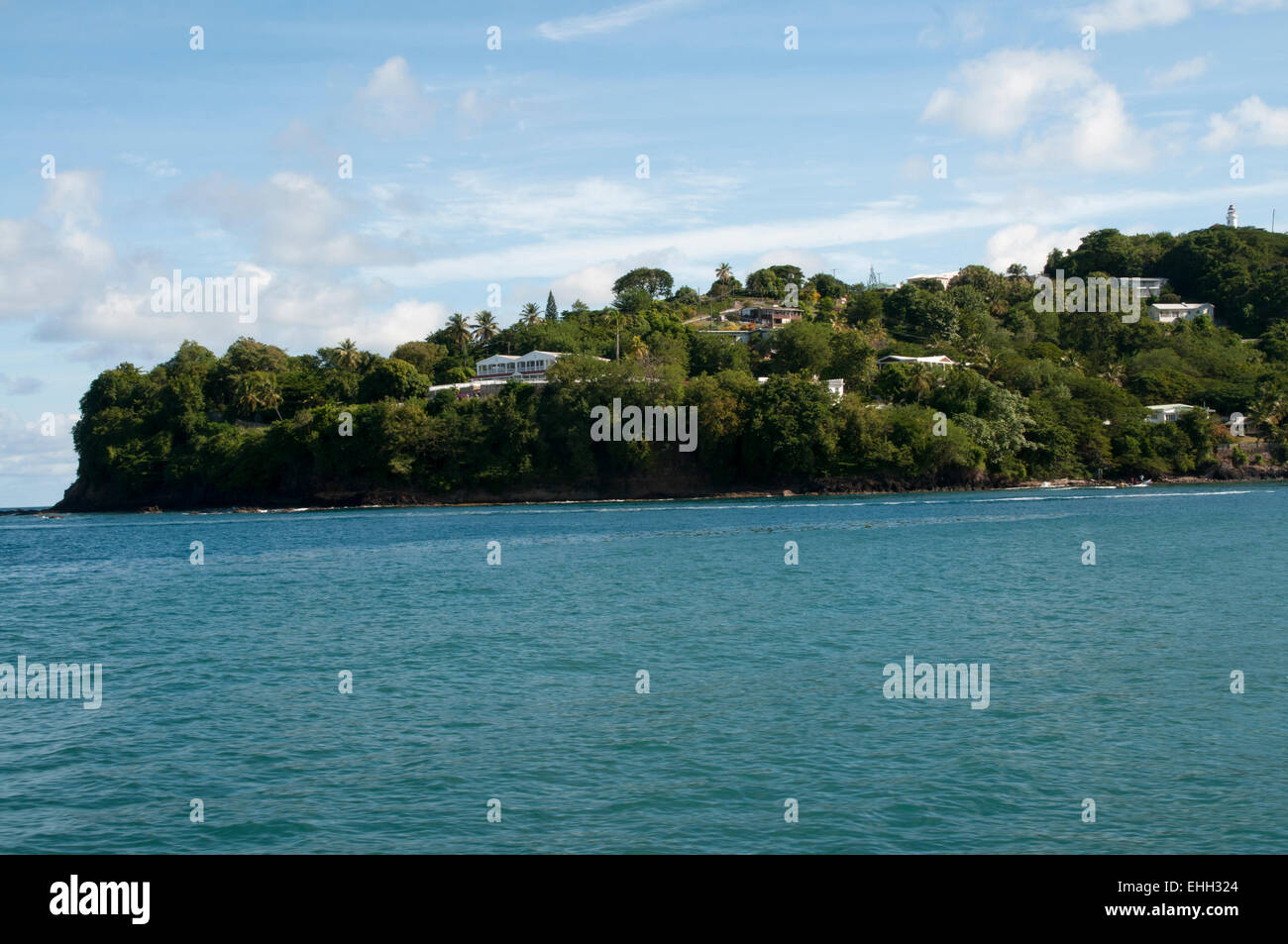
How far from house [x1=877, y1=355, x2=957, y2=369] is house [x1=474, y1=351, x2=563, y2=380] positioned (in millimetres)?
43023

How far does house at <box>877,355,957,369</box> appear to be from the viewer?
121125 mm

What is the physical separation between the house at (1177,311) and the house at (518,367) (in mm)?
100465

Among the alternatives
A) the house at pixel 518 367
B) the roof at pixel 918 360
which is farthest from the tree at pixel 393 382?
the roof at pixel 918 360

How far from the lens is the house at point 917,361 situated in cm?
12112

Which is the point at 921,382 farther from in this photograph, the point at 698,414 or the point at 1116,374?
the point at 1116,374

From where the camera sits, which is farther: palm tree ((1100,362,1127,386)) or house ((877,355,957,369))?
palm tree ((1100,362,1127,386))

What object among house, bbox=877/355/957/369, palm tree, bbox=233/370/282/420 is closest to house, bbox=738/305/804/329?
house, bbox=877/355/957/369

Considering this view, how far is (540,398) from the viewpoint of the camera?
113m

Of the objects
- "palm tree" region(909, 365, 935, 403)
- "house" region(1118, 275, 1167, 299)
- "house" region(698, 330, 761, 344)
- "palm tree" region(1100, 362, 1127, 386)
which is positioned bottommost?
"palm tree" region(909, 365, 935, 403)

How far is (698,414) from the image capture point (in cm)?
10662

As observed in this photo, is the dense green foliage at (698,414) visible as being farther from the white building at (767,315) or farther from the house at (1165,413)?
the white building at (767,315)

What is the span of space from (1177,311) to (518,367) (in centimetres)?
11222

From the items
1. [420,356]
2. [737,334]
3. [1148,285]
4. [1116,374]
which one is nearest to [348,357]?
[420,356]

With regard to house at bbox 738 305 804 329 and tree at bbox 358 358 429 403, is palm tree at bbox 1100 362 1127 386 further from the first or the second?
tree at bbox 358 358 429 403
